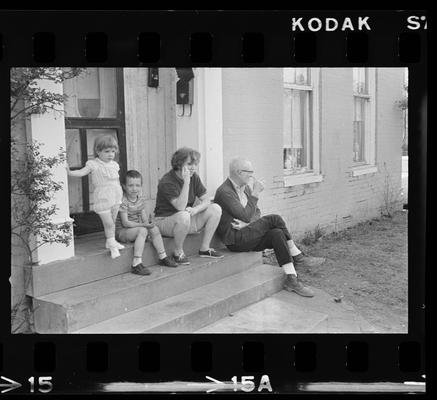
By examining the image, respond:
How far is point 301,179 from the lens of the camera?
19.7ft

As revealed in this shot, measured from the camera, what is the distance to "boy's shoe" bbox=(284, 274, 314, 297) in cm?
512

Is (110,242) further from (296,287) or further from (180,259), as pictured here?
(296,287)

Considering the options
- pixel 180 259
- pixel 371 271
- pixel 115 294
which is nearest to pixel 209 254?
pixel 180 259

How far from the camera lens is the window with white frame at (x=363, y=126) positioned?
6.15 m

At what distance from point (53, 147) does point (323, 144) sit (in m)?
3.08

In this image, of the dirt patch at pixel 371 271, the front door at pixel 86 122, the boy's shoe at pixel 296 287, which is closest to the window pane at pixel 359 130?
the dirt patch at pixel 371 271

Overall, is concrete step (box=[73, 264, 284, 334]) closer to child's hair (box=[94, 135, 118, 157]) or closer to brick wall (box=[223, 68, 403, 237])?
brick wall (box=[223, 68, 403, 237])

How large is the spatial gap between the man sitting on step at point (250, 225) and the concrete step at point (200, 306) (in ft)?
0.64

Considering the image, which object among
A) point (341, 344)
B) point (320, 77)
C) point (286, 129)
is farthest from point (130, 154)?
point (341, 344)

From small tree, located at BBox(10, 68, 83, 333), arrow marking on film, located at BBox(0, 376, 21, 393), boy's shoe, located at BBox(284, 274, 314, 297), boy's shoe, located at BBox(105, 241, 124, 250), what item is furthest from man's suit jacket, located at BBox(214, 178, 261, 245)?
arrow marking on film, located at BBox(0, 376, 21, 393)

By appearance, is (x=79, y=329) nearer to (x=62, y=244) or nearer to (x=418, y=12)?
(x=62, y=244)

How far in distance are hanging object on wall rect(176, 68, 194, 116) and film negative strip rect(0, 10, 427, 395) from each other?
0.02 metres

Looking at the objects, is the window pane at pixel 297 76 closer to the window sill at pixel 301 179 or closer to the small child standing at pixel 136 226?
the window sill at pixel 301 179

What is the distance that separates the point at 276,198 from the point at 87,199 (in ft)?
5.96
